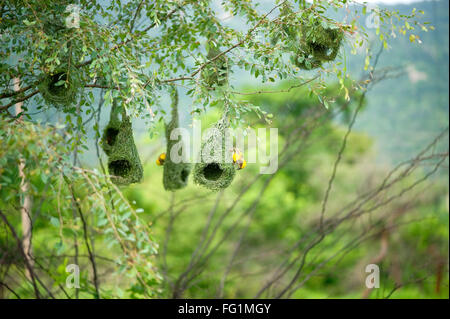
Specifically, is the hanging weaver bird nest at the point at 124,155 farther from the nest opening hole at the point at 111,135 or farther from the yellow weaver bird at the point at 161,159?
the yellow weaver bird at the point at 161,159

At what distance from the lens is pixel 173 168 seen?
2.39 metres

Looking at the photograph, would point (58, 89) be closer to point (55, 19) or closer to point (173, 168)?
point (55, 19)

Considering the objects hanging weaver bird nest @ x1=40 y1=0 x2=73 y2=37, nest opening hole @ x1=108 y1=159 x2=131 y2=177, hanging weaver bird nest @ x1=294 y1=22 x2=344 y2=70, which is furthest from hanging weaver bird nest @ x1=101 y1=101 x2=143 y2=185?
→ hanging weaver bird nest @ x1=294 y1=22 x2=344 y2=70

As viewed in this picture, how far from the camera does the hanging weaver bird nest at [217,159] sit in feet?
6.08

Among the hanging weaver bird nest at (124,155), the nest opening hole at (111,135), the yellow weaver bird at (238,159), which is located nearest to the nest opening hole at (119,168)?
the hanging weaver bird nest at (124,155)

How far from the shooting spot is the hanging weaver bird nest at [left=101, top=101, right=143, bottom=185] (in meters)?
2.02

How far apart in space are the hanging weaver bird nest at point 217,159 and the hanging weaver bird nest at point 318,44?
0.42 meters

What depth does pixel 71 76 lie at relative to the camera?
1.70 m

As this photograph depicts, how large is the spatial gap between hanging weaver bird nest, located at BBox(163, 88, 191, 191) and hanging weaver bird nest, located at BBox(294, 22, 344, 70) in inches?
27.2

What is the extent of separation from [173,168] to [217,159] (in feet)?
1.87

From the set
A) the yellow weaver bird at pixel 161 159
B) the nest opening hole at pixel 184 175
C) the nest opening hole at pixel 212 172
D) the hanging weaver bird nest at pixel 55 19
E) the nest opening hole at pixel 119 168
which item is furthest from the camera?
the nest opening hole at pixel 184 175

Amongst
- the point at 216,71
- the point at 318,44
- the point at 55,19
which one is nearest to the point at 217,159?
the point at 216,71
